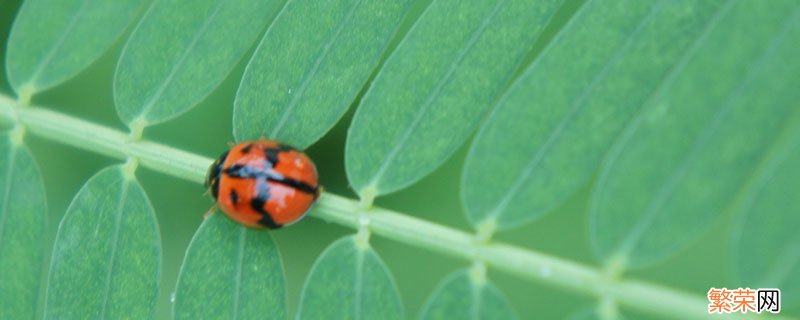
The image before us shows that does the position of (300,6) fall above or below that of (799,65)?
above

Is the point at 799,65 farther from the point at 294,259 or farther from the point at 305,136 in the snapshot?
the point at 294,259

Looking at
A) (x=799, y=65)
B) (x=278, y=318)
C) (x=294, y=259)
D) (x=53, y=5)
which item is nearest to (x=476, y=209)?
(x=278, y=318)

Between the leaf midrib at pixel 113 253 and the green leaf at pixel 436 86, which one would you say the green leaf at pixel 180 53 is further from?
the green leaf at pixel 436 86

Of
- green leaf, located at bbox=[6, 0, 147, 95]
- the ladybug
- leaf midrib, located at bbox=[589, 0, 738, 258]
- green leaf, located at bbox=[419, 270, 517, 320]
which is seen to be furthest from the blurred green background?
leaf midrib, located at bbox=[589, 0, 738, 258]

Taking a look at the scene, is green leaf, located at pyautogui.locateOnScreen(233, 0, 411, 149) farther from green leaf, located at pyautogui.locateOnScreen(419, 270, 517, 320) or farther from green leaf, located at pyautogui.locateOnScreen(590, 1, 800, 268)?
green leaf, located at pyautogui.locateOnScreen(590, 1, 800, 268)

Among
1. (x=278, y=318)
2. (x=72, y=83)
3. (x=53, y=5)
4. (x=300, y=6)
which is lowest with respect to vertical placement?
(x=278, y=318)

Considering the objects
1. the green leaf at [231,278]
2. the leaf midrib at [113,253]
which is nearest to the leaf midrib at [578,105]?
the green leaf at [231,278]

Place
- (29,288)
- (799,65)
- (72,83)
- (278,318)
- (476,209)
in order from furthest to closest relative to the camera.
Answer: (72,83) < (29,288) < (278,318) < (476,209) < (799,65)
